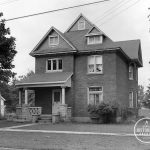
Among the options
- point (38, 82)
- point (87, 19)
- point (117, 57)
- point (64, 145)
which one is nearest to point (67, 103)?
point (38, 82)

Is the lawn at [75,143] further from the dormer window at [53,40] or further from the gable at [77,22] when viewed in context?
the gable at [77,22]

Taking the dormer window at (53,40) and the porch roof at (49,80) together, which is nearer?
the porch roof at (49,80)

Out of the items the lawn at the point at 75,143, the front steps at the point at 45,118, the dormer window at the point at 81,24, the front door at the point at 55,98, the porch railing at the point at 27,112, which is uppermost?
the dormer window at the point at 81,24

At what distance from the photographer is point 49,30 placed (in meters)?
33.3

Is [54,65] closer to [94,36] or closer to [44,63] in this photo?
[44,63]

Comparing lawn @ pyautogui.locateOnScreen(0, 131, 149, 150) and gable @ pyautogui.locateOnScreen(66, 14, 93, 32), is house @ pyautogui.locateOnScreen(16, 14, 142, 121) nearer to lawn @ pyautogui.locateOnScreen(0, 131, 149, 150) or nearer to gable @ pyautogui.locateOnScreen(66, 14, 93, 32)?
gable @ pyautogui.locateOnScreen(66, 14, 93, 32)

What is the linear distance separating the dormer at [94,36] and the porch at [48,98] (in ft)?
12.8

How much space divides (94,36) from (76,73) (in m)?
3.87

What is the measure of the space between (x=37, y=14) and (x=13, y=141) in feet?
28.2

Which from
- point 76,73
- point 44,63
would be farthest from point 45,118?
Answer: point 44,63

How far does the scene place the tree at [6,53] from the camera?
2512 cm

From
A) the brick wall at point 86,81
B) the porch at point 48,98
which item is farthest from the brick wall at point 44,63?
the porch at point 48,98

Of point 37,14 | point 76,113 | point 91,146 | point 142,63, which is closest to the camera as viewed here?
point 91,146

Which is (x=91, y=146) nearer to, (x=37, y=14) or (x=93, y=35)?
(x=37, y=14)
